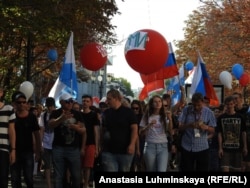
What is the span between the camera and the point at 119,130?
9.33 meters


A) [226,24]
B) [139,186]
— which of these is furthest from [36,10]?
[226,24]

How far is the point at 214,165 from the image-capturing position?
12.8 metres

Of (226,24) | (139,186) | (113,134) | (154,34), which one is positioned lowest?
(139,186)

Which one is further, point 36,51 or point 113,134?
point 36,51

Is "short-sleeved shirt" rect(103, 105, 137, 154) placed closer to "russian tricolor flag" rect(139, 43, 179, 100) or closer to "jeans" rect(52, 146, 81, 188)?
"jeans" rect(52, 146, 81, 188)

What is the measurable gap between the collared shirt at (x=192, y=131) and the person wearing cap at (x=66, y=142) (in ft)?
5.79

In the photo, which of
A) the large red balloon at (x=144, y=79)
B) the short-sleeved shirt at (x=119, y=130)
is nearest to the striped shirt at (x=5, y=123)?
the short-sleeved shirt at (x=119, y=130)

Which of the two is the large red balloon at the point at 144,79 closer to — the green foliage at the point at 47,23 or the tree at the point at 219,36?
the green foliage at the point at 47,23

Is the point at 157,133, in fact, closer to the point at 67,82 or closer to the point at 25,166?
the point at 25,166

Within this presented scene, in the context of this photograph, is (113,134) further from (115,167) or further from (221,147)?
(221,147)

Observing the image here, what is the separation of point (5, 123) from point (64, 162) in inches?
56.1

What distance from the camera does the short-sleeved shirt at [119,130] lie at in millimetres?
9312

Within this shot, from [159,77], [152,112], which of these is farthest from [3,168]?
[159,77]

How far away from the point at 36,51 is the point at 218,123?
19.8m
